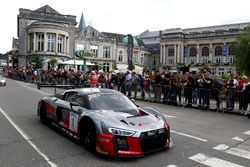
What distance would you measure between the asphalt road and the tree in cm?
3536

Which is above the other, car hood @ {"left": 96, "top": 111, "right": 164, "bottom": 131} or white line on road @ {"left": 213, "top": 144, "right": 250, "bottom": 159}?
car hood @ {"left": 96, "top": 111, "right": 164, "bottom": 131}

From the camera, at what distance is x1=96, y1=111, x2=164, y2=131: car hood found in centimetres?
582

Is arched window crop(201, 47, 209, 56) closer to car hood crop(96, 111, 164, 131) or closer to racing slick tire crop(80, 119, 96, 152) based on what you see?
car hood crop(96, 111, 164, 131)

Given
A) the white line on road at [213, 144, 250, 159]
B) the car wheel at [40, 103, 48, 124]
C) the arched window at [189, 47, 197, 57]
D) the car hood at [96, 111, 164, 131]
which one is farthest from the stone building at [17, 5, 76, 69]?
the white line on road at [213, 144, 250, 159]

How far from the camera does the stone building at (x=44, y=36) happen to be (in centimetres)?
6525

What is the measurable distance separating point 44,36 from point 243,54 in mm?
43943

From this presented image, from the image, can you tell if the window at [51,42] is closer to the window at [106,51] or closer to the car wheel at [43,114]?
the window at [106,51]

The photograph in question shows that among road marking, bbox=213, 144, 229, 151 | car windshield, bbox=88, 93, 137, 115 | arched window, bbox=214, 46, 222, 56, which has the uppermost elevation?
arched window, bbox=214, 46, 222, 56

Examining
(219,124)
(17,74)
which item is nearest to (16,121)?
(219,124)

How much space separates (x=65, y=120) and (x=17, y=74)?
40.8 m

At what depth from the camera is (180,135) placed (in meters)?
8.12

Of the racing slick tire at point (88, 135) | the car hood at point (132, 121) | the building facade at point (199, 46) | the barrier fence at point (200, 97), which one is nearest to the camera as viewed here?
the car hood at point (132, 121)

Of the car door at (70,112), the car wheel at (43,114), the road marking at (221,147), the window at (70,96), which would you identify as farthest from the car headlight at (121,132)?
the car wheel at (43,114)

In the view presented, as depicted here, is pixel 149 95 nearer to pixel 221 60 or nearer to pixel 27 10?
pixel 27 10
